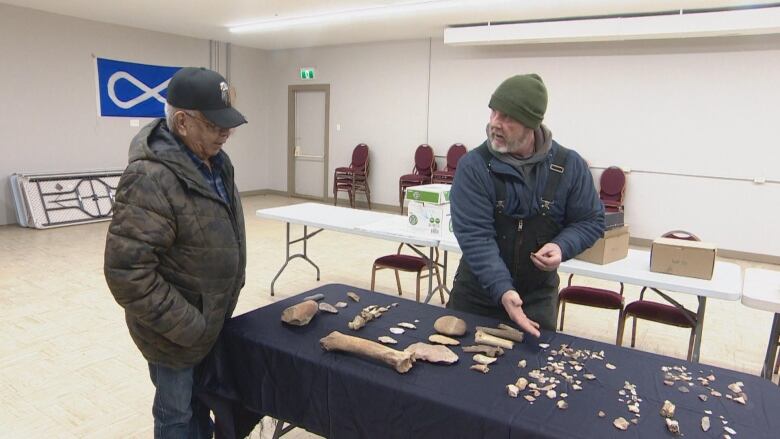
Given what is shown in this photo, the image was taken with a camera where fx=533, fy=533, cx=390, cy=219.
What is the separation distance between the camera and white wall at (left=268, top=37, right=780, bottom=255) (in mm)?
5707

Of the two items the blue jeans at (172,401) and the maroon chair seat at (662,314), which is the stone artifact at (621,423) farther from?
the maroon chair seat at (662,314)

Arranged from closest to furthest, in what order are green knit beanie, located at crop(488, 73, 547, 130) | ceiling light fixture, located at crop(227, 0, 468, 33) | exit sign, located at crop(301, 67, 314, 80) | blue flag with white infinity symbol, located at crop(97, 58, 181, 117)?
green knit beanie, located at crop(488, 73, 547, 130)
ceiling light fixture, located at crop(227, 0, 468, 33)
blue flag with white infinity symbol, located at crop(97, 58, 181, 117)
exit sign, located at crop(301, 67, 314, 80)

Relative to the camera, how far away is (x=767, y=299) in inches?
90.9

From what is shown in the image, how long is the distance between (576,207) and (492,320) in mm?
455

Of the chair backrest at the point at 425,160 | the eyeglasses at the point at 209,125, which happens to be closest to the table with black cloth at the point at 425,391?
the eyeglasses at the point at 209,125

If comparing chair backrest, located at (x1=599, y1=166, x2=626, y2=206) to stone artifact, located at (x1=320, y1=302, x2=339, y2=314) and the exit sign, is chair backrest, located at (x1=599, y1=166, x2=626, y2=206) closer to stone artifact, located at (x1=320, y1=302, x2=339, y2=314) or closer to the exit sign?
the exit sign

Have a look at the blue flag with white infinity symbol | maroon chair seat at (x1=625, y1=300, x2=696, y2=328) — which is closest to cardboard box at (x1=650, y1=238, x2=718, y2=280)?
maroon chair seat at (x1=625, y1=300, x2=696, y2=328)

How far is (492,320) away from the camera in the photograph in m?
1.72

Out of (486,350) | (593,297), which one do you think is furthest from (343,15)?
(486,350)

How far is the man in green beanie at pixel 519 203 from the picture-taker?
1.62m

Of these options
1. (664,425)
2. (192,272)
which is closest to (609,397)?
(664,425)

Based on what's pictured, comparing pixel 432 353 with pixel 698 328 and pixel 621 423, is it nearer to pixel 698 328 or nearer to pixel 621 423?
pixel 621 423

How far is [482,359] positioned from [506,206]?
0.51m

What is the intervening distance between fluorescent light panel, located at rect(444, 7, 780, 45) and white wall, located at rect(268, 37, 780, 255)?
1.52 feet
